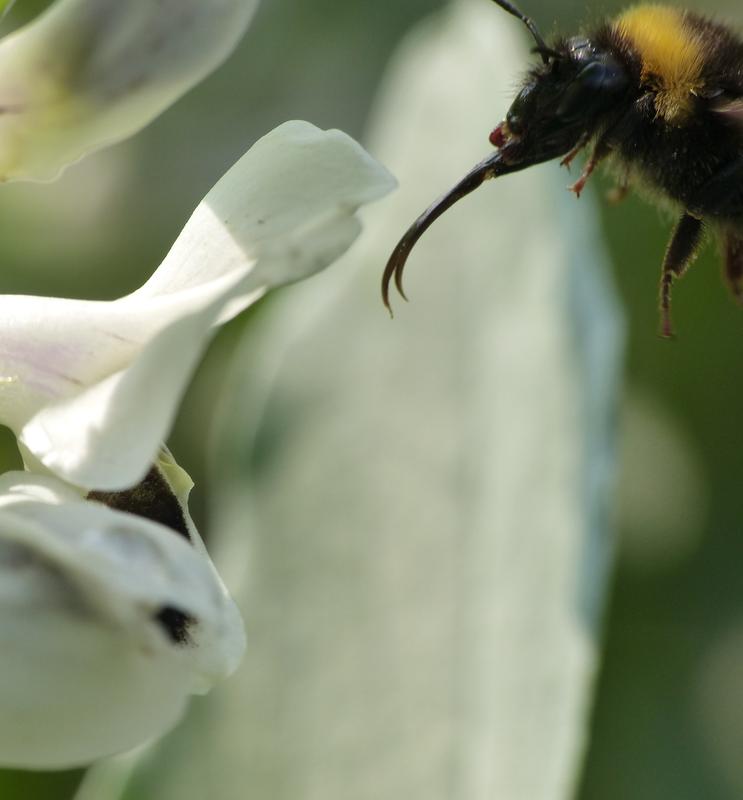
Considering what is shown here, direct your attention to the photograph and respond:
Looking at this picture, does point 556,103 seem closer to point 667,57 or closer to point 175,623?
point 667,57

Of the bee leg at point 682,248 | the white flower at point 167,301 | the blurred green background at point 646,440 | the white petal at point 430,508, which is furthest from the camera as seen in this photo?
the blurred green background at point 646,440

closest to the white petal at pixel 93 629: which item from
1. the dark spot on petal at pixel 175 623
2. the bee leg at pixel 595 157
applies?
the dark spot on petal at pixel 175 623

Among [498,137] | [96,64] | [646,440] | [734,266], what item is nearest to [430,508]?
[734,266]

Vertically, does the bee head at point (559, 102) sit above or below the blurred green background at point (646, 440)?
above

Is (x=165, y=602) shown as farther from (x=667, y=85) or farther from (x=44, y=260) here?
(x=44, y=260)

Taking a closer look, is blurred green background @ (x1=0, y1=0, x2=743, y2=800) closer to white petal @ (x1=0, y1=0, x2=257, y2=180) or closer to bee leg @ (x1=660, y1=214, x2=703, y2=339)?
bee leg @ (x1=660, y1=214, x2=703, y2=339)

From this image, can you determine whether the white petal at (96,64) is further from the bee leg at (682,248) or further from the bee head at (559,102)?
the bee leg at (682,248)
